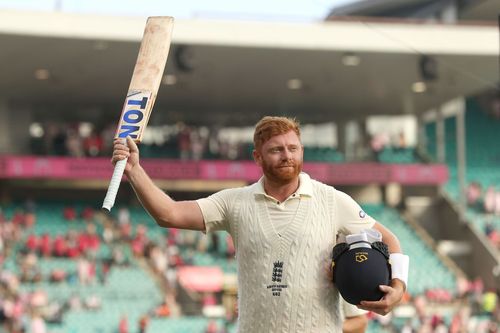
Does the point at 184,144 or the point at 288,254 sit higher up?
the point at 184,144

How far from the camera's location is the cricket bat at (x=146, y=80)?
4641 mm

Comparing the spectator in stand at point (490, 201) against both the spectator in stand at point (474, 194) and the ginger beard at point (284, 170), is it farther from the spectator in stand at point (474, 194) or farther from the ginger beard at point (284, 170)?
the ginger beard at point (284, 170)

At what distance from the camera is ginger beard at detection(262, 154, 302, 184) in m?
4.56

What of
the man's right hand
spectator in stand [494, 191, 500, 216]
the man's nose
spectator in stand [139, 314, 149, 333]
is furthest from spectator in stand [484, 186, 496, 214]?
the man's right hand

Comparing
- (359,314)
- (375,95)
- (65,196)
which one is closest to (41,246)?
(65,196)

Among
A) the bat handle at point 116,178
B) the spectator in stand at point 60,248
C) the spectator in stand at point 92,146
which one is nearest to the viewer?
the bat handle at point 116,178

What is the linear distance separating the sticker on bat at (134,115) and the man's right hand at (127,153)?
9cm

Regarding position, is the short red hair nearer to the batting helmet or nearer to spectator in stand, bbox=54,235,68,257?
the batting helmet

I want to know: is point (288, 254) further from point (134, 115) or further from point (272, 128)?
point (134, 115)

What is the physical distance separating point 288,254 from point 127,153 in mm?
753

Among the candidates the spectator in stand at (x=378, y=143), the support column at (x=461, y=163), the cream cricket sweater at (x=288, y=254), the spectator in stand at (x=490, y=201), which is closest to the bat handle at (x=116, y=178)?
the cream cricket sweater at (x=288, y=254)

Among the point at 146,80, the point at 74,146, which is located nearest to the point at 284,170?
the point at 146,80

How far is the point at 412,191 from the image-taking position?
30.5m

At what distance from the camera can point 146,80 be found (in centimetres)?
478
